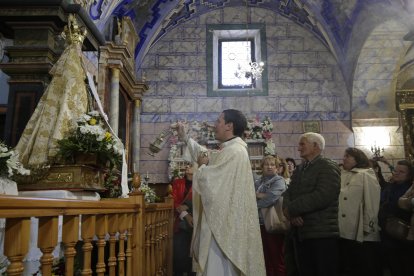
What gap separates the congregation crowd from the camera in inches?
126

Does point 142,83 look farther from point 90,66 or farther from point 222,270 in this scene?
point 222,270

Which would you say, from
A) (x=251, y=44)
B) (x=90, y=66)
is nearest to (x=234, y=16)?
(x=251, y=44)

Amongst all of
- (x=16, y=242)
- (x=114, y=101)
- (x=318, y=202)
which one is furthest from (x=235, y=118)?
(x=114, y=101)

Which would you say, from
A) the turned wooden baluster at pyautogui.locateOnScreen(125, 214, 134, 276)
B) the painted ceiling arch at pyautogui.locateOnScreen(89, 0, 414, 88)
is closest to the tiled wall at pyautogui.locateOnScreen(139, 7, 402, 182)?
the painted ceiling arch at pyautogui.locateOnScreen(89, 0, 414, 88)

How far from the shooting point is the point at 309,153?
388 centimetres

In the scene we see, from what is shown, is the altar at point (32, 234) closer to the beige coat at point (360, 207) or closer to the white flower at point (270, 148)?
the beige coat at point (360, 207)

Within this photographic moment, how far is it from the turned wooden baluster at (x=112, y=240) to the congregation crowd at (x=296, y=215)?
2.90ft

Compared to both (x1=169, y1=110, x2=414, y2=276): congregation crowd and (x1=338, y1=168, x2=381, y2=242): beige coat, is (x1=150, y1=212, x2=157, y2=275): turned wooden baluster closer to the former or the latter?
(x1=169, y1=110, x2=414, y2=276): congregation crowd

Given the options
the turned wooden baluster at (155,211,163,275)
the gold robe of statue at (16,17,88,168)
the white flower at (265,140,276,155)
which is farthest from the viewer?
the white flower at (265,140,276,155)

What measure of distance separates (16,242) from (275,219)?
11.5ft

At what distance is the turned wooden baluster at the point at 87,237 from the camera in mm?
2015

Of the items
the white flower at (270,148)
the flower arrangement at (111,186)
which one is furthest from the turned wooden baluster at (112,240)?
the white flower at (270,148)

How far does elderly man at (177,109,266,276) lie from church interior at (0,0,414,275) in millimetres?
6093

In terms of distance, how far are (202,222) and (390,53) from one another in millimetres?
9570
